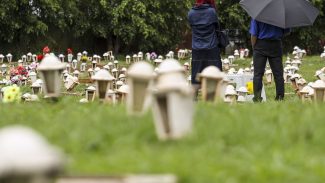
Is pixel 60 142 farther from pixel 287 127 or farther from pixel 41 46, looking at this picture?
pixel 41 46

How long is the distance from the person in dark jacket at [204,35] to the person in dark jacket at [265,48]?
0.61 m

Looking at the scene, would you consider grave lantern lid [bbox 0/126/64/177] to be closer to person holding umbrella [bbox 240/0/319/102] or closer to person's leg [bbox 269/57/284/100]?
person holding umbrella [bbox 240/0/319/102]

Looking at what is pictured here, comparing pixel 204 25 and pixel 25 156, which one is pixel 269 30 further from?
pixel 25 156

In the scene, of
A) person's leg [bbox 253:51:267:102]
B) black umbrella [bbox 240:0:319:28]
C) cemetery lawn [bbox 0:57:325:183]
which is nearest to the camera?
cemetery lawn [bbox 0:57:325:183]

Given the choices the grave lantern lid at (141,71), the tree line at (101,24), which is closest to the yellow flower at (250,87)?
the grave lantern lid at (141,71)

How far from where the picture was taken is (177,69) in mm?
5012

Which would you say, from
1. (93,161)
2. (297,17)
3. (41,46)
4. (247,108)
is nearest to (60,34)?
(41,46)

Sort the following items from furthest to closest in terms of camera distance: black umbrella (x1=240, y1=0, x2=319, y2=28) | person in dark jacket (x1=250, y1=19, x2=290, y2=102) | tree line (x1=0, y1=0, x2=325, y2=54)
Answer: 1. tree line (x1=0, y1=0, x2=325, y2=54)
2. person in dark jacket (x1=250, y1=19, x2=290, y2=102)
3. black umbrella (x1=240, y1=0, x2=319, y2=28)

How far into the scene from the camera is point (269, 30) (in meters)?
10.5

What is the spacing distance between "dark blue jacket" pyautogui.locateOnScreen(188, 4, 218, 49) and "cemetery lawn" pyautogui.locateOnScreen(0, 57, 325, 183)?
174 inches

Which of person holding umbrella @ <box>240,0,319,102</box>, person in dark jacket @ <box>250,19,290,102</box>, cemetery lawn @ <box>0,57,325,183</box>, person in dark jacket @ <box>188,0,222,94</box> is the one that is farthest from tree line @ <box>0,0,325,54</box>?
cemetery lawn @ <box>0,57,325,183</box>

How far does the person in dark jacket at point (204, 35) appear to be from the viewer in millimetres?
10391

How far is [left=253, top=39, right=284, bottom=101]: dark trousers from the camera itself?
34.3ft

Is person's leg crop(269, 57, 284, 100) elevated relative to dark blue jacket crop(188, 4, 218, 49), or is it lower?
lower
